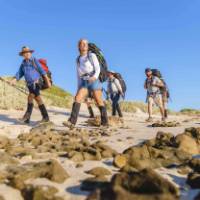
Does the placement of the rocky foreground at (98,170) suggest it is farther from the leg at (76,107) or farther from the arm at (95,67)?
the arm at (95,67)

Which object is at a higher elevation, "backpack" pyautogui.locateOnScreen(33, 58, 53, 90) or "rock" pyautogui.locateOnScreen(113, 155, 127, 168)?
"backpack" pyautogui.locateOnScreen(33, 58, 53, 90)

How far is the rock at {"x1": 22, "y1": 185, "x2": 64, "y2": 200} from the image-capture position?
447 centimetres

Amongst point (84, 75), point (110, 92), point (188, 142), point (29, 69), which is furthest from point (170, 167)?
point (110, 92)

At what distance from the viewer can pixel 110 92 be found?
18.2 metres

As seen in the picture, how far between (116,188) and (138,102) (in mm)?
31671

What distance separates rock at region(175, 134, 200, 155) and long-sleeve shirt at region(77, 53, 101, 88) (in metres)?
4.56

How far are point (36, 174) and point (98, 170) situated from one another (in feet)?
2.41

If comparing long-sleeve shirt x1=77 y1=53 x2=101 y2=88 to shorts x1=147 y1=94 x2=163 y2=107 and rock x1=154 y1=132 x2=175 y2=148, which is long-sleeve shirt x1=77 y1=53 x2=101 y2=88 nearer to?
rock x1=154 y1=132 x2=175 y2=148

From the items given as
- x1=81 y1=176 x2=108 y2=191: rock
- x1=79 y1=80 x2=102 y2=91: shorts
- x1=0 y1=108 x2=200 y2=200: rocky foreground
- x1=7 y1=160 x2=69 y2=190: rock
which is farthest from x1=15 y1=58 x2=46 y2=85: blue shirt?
x1=81 y1=176 x2=108 y2=191: rock

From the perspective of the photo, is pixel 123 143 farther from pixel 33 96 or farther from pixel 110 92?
pixel 110 92

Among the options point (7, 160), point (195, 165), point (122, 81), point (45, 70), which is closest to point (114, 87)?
point (122, 81)

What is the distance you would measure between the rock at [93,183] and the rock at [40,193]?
33cm

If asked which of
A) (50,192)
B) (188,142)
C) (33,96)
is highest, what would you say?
(33,96)

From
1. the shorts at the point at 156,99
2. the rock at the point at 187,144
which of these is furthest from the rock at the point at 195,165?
the shorts at the point at 156,99
